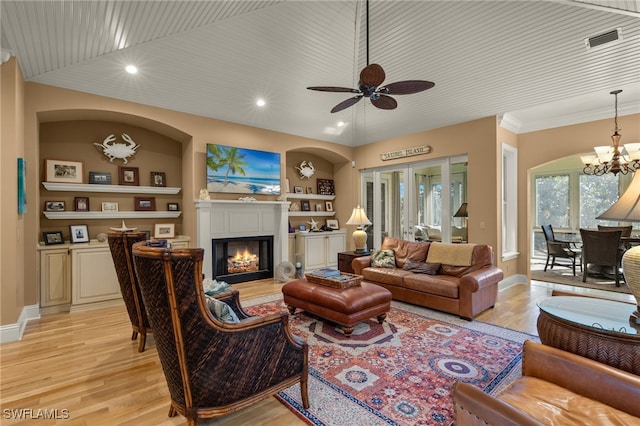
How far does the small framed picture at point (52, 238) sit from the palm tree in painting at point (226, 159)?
2.41 m

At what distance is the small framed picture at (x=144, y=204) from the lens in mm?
5277

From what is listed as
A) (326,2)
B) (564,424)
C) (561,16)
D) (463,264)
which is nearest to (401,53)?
(326,2)

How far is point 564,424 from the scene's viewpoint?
4.29ft

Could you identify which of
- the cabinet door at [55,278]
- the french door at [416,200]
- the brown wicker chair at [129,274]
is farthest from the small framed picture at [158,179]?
the french door at [416,200]

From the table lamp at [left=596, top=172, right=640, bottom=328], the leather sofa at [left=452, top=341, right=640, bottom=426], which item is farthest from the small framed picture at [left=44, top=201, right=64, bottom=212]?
the table lamp at [left=596, top=172, right=640, bottom=328]

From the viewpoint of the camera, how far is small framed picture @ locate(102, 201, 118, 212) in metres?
4.98

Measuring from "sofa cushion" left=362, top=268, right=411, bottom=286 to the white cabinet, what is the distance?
213 cm

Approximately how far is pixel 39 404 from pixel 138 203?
3.64 metres

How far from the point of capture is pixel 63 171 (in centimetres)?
461

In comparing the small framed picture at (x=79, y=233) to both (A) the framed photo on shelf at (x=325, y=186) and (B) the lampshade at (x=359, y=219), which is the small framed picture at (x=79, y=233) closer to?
(B) the lampshade at (x=359, y=219)

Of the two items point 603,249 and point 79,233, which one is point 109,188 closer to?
point 79,233

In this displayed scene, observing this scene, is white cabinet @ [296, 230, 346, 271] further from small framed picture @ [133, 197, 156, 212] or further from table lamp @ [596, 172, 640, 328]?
table lamp @ [596, 172, 640, 328]

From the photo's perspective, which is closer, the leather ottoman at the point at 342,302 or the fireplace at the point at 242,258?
the leather ottoman at the point at 342,302

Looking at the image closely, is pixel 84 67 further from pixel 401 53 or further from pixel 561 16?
pixel 561 16
